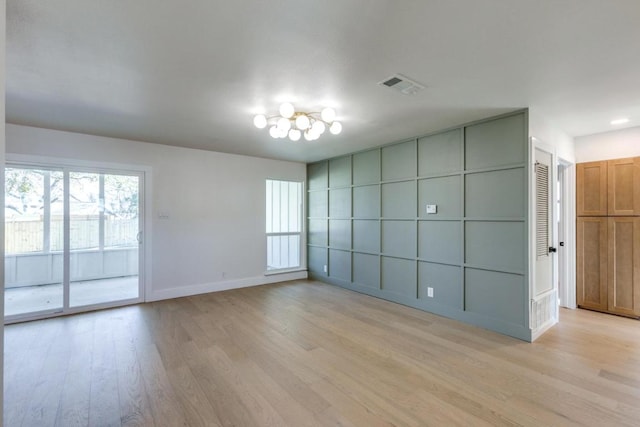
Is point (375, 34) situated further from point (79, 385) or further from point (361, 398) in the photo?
point (79, 385)

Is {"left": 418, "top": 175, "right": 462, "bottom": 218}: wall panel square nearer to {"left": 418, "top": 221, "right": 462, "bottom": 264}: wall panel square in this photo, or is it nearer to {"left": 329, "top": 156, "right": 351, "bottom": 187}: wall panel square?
{"left": 418, "top": 221, "right": 462, "bottom": 264}: wall panel square

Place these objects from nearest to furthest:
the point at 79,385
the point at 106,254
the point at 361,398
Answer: the point at 361,398 < the point at 79,385 < the point at 106,254

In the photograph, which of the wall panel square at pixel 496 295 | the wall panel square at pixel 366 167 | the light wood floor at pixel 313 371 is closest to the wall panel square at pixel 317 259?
the wall panel square at pixel 366 167

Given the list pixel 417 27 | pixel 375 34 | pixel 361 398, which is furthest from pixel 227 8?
pixel 361 398

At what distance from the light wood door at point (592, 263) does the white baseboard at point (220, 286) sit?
4.70m

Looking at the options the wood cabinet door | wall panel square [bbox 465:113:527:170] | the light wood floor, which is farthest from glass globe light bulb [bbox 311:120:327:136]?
the wood cabinet door

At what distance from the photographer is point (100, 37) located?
196 cm

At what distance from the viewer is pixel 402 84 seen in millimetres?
2637

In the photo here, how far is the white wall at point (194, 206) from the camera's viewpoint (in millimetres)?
4418

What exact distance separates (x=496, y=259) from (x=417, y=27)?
2.81 metres

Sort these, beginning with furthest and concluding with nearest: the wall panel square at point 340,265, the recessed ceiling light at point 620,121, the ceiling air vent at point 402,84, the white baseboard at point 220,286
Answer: the wall panel square at point 340,265, the white baseboard at point 220,286, the recessed ceiling light at point 620,121, the ceiling air vent at point 402,84

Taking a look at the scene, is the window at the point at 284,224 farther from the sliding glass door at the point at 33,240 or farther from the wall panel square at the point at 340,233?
the sliding glass door at the point at 33,240

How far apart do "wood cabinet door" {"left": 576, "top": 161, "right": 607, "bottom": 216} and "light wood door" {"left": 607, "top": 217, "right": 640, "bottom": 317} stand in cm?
24

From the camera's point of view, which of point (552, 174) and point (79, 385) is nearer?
point (79, 385)
